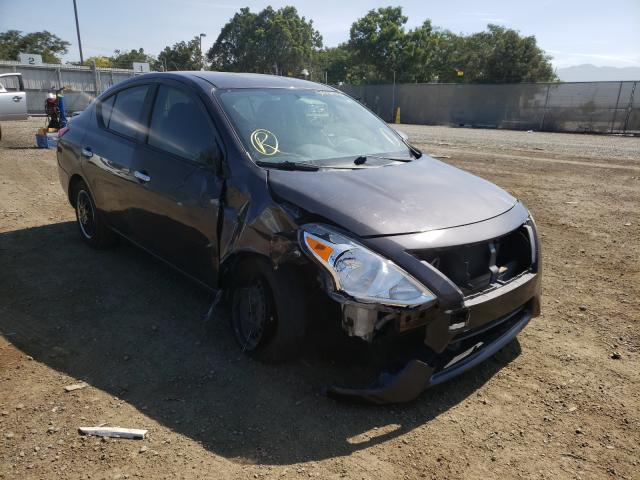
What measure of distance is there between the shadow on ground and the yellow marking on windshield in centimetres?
130

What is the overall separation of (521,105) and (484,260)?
2644 centimetres

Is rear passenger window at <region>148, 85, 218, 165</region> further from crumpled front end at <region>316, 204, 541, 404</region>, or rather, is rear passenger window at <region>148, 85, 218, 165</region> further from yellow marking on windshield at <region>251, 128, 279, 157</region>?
crumpled front end at <region>316, 204, 541, 404</region>

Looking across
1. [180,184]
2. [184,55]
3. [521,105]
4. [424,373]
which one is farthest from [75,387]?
[184,55]

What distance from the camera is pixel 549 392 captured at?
109 inches

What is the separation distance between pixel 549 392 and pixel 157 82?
3589 millimetres

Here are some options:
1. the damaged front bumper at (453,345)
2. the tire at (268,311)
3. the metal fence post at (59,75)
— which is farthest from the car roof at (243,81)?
the metal fence post at (59,75)

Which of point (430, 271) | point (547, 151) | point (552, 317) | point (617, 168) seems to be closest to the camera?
point (430, 271)

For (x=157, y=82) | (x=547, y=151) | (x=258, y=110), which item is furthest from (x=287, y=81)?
(x=547, y=151)

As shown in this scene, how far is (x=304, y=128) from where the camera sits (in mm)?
3385

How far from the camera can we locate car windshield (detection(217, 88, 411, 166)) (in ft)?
10.2

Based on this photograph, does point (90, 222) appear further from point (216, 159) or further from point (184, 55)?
point (184, 55)

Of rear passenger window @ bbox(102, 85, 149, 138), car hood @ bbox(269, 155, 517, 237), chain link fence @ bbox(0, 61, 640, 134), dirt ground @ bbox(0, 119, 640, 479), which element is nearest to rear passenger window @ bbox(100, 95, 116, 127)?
rear passenger window @ bbox(102, 85, 149, 138)

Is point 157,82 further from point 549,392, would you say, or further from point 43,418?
point 549,392

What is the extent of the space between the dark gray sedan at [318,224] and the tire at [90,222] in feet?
2.10
